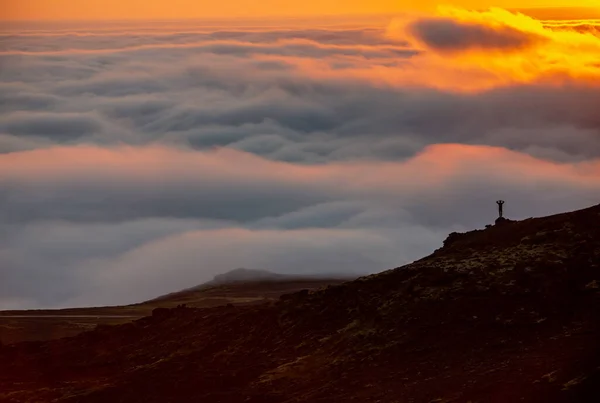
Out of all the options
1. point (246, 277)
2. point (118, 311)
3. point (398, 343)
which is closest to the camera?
point (398, 343)

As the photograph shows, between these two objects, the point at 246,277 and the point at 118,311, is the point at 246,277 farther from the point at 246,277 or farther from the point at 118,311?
the point at 118,311

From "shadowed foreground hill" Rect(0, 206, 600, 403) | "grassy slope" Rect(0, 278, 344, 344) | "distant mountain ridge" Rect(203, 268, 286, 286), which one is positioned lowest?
"shadowed foreground hill" Rect(0, 206, 600, 403)

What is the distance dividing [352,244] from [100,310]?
305 ft

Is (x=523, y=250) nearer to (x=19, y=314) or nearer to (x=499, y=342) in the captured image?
(x=499, y=342)

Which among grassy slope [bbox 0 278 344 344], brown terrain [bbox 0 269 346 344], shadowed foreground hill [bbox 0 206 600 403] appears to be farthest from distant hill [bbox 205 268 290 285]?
shadowed foreground hill [bbox 0 206 600 403]

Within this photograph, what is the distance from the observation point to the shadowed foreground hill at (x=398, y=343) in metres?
29.6

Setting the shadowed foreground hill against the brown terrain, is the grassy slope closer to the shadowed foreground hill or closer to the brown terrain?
the brown terrain

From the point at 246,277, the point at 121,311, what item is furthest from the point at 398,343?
the point at 246,277

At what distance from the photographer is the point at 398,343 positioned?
111 feet

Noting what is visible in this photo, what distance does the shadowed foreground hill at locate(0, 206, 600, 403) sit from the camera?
2958 centimetres

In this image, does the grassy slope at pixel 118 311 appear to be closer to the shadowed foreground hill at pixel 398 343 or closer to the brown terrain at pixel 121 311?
the brown terrain at pixel 121 311

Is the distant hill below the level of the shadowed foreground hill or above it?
above

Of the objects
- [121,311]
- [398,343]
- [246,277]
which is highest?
[246,277]

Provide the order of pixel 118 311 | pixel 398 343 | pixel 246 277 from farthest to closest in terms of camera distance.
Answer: pixel 246 277, pixel 118 311, pixel 398 343
